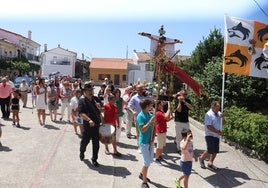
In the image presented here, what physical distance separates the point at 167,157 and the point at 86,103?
8.86ft

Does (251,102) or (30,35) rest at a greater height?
(30,35)

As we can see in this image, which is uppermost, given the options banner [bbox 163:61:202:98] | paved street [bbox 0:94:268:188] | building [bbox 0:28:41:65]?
building [bbox 0:28:41:65]

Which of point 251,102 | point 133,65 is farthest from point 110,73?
point 251,102

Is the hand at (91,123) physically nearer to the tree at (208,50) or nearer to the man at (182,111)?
the man at (182,111)

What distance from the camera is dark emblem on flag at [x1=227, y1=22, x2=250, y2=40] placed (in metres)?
11.5

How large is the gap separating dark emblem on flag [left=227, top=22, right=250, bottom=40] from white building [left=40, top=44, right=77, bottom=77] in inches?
2490

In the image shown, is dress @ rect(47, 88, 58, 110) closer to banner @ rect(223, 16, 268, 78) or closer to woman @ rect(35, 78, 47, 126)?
woman @ rect(35, 78, 47, 126)

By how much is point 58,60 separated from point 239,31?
218ft

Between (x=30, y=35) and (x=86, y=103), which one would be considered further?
(x=30, y=35)

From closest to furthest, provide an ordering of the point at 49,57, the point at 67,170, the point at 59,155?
the point at 67,170 < the point at 59,155 < the point at 49,57

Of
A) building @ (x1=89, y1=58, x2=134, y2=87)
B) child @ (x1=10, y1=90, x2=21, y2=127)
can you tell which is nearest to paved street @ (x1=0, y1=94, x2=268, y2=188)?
child @ (x1=10, y1=90, x2=21, y2=127)

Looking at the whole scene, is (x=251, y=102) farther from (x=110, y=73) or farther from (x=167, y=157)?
(x=110, y=73)

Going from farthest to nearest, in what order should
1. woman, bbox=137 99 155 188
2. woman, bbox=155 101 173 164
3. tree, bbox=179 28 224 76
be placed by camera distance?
tree, bbox=179 28 224 76, woman, bbox=155 101 173 164, woman, bbox=137 99 155 188

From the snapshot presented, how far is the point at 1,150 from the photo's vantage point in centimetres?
960
